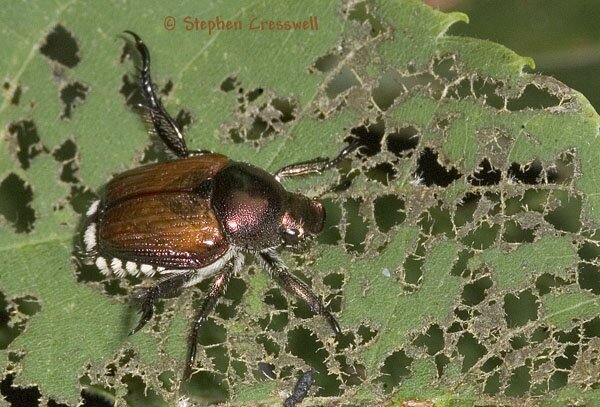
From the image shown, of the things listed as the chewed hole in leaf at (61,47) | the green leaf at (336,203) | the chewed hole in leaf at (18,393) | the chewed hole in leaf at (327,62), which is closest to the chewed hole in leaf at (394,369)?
the green leaf at (336,203)

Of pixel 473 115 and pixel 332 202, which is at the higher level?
pixel 473 115

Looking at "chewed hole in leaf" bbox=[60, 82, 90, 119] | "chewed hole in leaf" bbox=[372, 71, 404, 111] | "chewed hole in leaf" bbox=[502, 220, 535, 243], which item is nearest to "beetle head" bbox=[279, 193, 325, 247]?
"chewed hole in leaf" bbox=[372, 71, 404, 111]

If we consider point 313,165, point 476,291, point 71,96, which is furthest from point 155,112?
point 476,291

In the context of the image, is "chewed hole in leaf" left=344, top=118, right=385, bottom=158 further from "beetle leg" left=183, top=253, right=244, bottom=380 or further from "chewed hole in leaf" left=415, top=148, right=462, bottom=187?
"beetle leg" left=183, top=253, right=244, bottom=380

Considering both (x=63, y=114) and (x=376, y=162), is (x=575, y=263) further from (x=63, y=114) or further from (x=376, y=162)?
(x=63, y=114)

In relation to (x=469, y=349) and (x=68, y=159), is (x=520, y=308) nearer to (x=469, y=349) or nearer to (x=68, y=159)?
(x=469, y=349)

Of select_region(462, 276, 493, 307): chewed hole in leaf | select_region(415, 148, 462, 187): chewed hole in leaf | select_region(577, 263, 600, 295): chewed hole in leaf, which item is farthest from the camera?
select_region(415, 148, 462, 187): chewed hole in leaf

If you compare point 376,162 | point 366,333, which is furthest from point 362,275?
point 376,162
